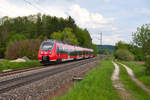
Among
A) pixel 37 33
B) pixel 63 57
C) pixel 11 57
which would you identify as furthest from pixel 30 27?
Result: pixel 63 57

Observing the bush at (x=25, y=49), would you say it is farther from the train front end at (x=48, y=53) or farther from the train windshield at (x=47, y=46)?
the train front end at (x=48, y=53)

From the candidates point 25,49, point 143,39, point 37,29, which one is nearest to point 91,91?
point 143,39

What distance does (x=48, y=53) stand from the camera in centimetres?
2455

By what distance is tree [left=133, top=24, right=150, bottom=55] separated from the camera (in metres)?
15.3

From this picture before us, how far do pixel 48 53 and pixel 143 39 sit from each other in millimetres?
12965

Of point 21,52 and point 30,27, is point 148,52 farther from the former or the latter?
point 30,27

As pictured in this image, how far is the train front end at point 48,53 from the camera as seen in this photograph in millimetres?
24500

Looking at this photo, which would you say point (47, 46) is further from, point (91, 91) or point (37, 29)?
point (37, 29)

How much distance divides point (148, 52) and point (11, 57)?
32562 mm

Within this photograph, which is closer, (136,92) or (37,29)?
(136,92)

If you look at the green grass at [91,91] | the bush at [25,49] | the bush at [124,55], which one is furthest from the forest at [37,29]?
the green grass at [91,91]

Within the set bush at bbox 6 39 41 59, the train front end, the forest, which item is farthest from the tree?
the forest

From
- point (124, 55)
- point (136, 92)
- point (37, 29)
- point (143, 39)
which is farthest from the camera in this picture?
point (37, 29)

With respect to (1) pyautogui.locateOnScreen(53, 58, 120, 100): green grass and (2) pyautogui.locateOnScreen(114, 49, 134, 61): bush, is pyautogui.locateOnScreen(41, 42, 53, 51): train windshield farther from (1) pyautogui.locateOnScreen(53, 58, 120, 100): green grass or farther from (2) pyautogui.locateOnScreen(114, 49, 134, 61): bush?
(2) pyautogui.locateOnScreen(114, 49, 134, 61): bush
